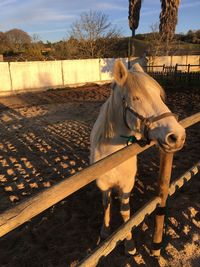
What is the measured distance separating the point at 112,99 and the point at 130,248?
1.67 meters

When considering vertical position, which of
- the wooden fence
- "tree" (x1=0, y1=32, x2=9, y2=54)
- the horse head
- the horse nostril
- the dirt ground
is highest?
"tree" (x1=0, y1=32, x2=9, y2=54)

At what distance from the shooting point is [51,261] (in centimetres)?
287

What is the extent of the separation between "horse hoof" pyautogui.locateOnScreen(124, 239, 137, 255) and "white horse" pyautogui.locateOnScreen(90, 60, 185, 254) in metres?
0.58

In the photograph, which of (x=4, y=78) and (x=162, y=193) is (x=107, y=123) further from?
(x=4, y=78)

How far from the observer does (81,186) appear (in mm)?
1554

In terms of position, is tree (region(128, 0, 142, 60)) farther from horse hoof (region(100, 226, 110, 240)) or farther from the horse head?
the horse head

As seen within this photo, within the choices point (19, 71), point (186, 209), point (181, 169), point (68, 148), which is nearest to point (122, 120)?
point (186, 209)

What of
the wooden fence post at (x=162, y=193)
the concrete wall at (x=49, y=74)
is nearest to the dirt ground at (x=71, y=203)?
the wooden fence post at (x=162, y=193)

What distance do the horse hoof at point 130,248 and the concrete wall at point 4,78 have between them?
1451 centimetres

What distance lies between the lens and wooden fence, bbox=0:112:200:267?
4.14 feet

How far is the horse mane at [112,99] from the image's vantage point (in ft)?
6.51

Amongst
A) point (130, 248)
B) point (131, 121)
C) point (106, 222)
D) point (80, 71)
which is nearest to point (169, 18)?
point (80, 71)

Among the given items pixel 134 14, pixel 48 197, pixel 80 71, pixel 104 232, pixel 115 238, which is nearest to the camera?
pixel 48 197

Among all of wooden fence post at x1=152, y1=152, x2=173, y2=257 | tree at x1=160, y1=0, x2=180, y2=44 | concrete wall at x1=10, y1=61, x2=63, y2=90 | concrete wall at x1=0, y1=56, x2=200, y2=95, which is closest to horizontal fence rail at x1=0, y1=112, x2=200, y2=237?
wooden fence post at x1=152, y1=152, x2=173, y2=257
